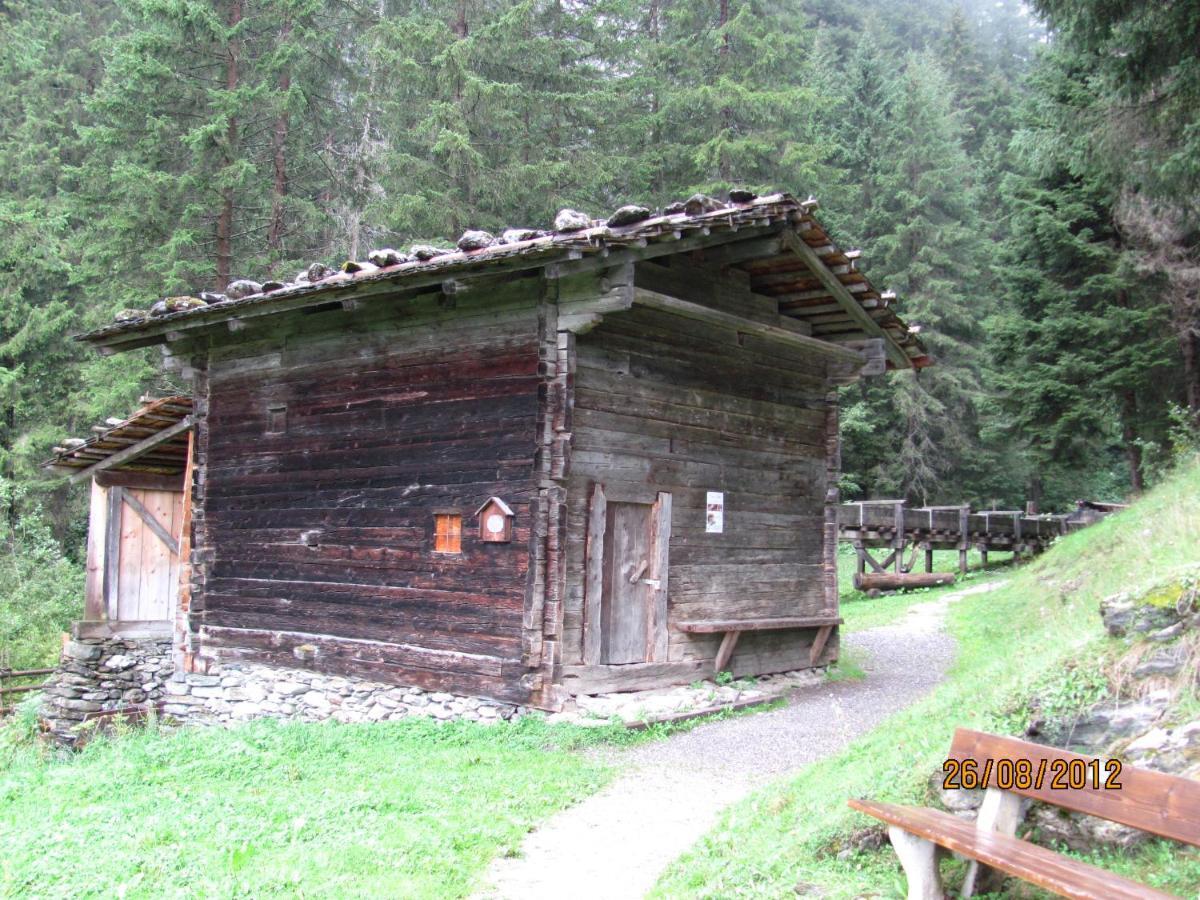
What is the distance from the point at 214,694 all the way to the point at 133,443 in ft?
12.5

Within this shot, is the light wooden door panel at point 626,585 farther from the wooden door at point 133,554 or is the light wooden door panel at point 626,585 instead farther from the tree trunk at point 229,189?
the tree trunk at point 229,189

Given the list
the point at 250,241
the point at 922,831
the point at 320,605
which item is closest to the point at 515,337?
the point at 320,605

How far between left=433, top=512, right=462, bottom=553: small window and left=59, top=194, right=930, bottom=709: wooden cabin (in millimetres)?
25

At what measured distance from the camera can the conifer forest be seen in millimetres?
19828

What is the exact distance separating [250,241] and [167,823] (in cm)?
1886

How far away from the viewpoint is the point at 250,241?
2270 cm

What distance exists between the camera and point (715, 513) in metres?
10.6

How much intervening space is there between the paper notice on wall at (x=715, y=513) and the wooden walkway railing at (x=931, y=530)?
1059 cm

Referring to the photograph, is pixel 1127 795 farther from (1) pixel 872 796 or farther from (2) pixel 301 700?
(2) pixel 301 700

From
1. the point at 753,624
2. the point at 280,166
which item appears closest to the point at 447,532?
the point at 753,624

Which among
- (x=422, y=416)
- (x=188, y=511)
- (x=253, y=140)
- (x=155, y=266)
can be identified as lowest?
(x=188, y=511)

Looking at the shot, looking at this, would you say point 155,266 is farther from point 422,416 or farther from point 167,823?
point 167,823

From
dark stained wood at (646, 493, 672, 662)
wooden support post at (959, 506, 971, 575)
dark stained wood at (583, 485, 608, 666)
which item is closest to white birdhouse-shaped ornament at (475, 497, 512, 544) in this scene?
dark stained wood at (583, 485, 608, 666)

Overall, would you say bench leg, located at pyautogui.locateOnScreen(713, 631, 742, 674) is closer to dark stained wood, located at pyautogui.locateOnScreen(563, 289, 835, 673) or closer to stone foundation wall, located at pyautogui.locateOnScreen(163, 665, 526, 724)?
dark stained wood, located at pyautogui.locateOnScreen(563, 289, 835, 673)
